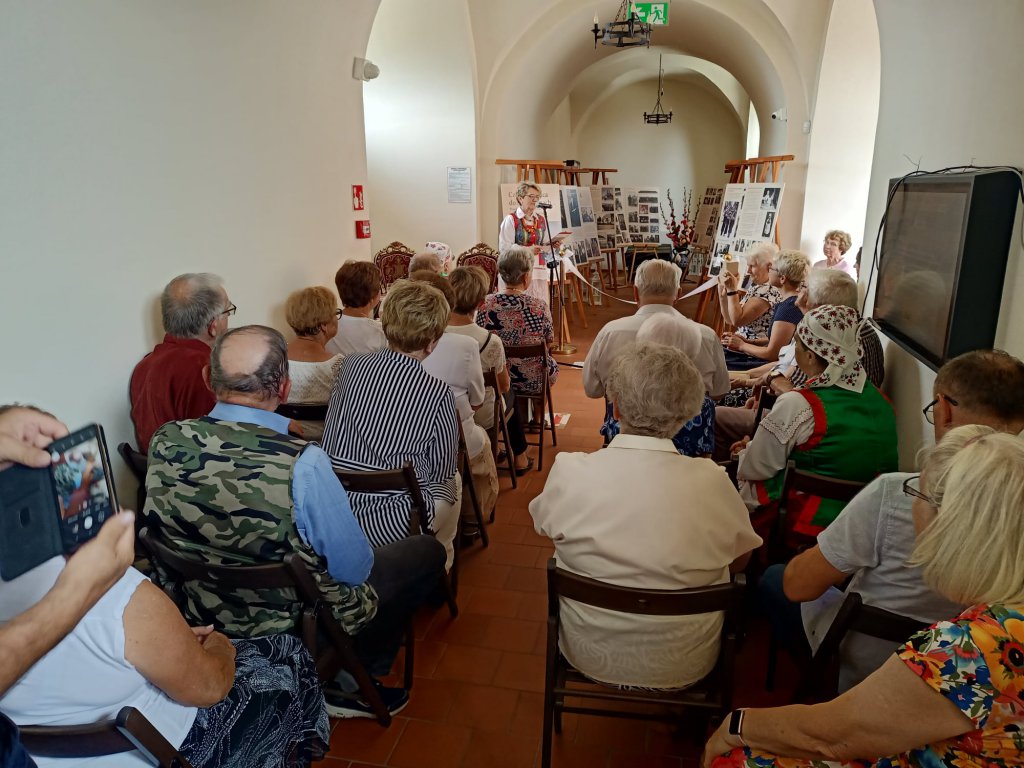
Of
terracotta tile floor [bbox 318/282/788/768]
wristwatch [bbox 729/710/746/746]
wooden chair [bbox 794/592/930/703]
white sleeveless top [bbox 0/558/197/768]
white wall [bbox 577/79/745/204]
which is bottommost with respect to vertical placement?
terracotta tile floor [bbox 318/282/788/768]

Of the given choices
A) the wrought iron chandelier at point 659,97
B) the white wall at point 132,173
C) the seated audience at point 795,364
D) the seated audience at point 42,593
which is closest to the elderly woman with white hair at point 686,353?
the seated audience at point 795,364

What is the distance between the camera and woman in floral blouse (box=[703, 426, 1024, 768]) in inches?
39.4

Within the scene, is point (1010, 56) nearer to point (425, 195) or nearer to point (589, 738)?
point (589, 738)

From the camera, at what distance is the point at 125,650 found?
3.61 ft

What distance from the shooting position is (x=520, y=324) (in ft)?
13.8

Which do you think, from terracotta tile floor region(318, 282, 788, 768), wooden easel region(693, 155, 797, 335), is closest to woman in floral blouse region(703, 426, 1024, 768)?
terracotta tile floor region(318, 282, 788, 768)

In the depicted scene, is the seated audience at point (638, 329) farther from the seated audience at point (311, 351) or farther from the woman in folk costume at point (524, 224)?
the woman in folk costume at point (524, 224)

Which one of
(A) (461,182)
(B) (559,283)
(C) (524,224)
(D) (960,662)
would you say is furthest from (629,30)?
(D) (960,662)

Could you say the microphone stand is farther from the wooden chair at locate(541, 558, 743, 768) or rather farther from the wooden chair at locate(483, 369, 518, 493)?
the wooden chair at locate(541, 558, 743, 768)

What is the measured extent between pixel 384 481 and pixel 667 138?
1490cm

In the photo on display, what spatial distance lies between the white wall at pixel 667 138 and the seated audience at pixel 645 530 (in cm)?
1474

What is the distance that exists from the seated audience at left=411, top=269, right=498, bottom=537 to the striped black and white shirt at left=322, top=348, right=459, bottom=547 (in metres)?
0.62

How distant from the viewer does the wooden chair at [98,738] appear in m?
1.08

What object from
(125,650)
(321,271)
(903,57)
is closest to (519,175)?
(321,271)
